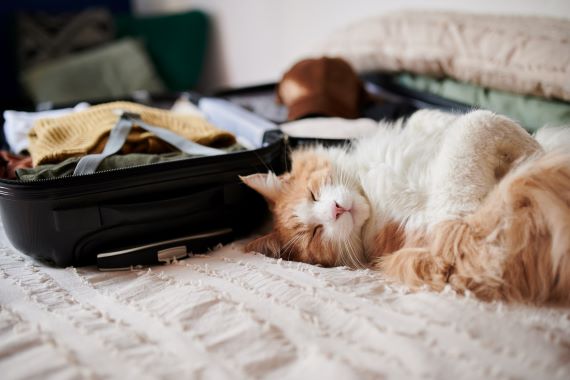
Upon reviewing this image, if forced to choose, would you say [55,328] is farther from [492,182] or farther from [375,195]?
[492,182]

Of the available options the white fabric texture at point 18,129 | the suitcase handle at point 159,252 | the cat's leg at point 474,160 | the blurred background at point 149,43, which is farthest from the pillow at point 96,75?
the cat's leg at point 474,160

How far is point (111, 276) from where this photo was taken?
3.50ft

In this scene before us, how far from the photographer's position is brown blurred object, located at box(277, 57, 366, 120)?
62.7 inches

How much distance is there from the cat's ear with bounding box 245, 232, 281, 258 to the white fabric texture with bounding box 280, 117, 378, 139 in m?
0.40

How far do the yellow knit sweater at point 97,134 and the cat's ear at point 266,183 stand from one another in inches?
8.9

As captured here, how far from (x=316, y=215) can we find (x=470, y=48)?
0.85m

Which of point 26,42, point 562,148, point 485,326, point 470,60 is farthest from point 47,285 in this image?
point 26,42

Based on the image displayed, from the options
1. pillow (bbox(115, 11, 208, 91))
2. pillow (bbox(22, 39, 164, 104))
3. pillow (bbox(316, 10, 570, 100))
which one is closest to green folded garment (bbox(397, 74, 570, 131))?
pillow (bbox(316, 10, 570, 100))

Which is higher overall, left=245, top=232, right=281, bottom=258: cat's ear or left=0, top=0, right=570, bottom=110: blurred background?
left=0, top=0, right=570, bottom=110: blurred background

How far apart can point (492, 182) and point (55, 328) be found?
35.9 inches

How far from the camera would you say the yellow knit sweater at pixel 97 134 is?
46.1 inches

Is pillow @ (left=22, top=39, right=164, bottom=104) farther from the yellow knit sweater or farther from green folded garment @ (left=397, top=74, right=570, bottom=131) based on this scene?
green folded garment @ (left=397, top=74, right=570, bottom=131)

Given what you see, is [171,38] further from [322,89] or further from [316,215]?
[316,215]

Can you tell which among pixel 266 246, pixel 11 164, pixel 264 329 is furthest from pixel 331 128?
pixel 11 164
